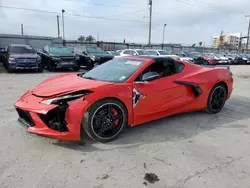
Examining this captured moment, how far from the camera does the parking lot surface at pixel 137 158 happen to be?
100 inches

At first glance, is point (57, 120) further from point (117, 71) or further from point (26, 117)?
point (117, 71)

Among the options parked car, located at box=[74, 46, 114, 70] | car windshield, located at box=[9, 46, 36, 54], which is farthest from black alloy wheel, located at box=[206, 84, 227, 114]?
car windshield, located at box=[9, 46, 36, 54]

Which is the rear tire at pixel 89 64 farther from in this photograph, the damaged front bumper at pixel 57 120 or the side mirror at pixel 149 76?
the damaged front bumper at pixel 57 120

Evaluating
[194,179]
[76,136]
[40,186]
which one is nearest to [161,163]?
[194,179]

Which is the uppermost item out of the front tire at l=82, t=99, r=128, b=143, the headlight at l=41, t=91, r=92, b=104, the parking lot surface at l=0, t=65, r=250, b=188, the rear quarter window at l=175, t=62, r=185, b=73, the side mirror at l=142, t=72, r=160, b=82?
the rear quarter window at l=175, t=62, r=185, b=73

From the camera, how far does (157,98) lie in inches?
153

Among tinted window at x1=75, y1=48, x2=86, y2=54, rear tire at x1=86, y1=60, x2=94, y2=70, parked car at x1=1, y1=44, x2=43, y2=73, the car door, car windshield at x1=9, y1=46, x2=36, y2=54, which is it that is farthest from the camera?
tinted window at x1=75, y1=48, x2=86, y2=54

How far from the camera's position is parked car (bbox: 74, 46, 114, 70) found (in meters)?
13.7

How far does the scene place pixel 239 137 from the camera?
12.6 feet

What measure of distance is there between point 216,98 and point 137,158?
2.82m

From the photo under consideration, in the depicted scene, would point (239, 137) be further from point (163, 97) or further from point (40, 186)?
point (40, 186)

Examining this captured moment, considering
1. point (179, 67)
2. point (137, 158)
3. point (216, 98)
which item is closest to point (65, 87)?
point (137, 158)

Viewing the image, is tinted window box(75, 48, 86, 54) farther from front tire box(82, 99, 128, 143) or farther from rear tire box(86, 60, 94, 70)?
front tire box(82, 99, 128, 143)

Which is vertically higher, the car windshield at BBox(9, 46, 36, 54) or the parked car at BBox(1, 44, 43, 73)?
the car windshield at BBox(9, 46, 36, 54)
